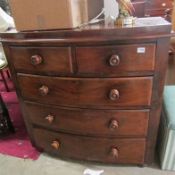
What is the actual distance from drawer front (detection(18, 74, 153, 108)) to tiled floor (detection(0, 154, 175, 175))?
0.53m

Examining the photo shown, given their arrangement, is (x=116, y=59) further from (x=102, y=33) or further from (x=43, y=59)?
(x=43, y=59)

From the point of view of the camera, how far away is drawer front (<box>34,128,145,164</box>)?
1.16 meters

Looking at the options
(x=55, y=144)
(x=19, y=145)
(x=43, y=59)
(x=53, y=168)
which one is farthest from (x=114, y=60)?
(x=19, y=145)

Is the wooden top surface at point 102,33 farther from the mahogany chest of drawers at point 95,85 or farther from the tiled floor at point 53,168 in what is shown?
the tiled floor at point 53,168

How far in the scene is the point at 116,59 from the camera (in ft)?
2.81

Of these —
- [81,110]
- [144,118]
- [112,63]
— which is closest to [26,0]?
[112,63]

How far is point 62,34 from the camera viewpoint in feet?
2.89

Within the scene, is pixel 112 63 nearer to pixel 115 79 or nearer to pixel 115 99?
pixel 115 79

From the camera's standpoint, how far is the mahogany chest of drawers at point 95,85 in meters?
0.85

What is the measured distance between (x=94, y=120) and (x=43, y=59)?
0.44m

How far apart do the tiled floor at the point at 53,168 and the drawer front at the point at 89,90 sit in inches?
21.0

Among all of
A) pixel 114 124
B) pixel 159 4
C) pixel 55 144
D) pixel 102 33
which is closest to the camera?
pixel 102 33

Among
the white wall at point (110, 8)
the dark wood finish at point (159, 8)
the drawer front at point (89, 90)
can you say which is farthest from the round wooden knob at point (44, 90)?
the dark wood finish at point (159, 8)

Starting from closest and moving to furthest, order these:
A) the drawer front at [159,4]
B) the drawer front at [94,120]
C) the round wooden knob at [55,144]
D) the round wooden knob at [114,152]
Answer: the drawer front at [94,120], the round wooden knob at [114,152], the round wooden knob at [55,144], the drawer front at [159,4]
